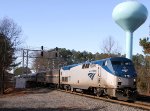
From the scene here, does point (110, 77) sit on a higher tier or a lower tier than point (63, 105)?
higher

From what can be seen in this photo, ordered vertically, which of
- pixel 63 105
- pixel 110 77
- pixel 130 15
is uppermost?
pixel 130 15

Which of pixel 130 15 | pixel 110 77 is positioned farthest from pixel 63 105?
pixel 130 15

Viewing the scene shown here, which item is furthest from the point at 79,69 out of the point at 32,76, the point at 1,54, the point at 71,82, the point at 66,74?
the point at 32,76

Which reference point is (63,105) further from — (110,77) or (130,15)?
(130,15)

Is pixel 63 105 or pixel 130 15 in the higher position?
pixel 130 15

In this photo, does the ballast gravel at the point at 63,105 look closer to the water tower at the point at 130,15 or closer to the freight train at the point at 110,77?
the freight train at the point at 110,77

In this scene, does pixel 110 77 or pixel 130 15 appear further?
pixel 130 15

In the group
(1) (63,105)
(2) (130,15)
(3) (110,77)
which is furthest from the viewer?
(2) (130,15)

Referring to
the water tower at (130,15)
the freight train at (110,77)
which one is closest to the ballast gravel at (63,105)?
the freight train at (110,77)

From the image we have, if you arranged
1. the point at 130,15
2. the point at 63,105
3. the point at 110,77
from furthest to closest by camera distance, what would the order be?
1. the point at 130,15
2. the point at 110,77
3. the point at 63,105

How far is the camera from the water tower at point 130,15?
62.8 metres

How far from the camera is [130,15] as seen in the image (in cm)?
6303

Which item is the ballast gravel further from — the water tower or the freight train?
the water tower

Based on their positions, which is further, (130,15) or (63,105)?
(130,15)
